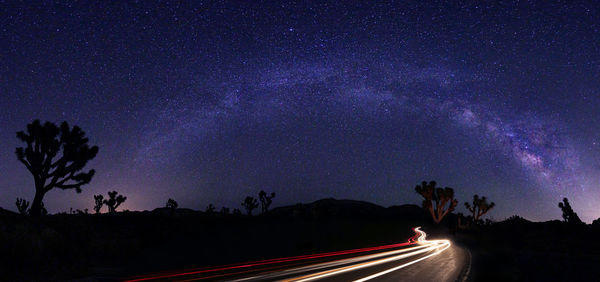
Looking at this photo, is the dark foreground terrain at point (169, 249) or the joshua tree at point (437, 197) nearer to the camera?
the dark foreground terrain at point (169, 249)

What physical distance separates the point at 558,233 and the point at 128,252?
52.2m

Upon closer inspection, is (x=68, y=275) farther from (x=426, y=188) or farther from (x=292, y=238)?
(x=426, y=188)

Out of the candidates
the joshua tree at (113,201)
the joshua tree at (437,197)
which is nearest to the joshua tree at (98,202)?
the joshua tree at (113,201)

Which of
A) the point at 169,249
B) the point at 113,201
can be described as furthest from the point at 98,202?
the point at 169,249

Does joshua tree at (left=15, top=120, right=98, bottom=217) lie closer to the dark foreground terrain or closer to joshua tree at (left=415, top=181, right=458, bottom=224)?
the dark foreground terrain

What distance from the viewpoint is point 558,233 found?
48.4 meters

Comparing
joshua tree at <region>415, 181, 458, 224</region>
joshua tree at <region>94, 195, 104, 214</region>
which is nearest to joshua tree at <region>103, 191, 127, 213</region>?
joshua tree at <region>94, 195, 104, 214</region>

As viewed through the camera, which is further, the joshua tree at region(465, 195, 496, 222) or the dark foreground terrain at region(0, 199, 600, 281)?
the joshua tree at region(465, 195, 496, 222)

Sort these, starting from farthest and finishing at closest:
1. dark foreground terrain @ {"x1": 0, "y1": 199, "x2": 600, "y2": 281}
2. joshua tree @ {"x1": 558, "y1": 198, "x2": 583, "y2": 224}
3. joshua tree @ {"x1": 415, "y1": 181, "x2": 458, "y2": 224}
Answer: joshua tree @ {"x1": 415, "y1": 181, "x2": 458, "y2": 224}, joshua tree @ {"x1": 558, "y1": 198, "x2": 583, "y2": 224}, dark foreground terrain @ {"x1": 0, "y1": 199, "x2": 600, "y2": 281}

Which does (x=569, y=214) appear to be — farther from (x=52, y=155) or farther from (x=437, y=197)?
(x=52, y=155)

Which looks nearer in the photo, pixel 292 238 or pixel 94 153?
pixel 94 153

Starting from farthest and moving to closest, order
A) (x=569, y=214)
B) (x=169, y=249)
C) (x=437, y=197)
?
(x=437, y=197) → (x=569, y=214) → (x=169, y=249)

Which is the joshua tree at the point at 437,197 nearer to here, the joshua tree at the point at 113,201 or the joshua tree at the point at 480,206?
the joshua tree at the point at 480,206

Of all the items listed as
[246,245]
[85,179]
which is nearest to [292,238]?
[246,245]
